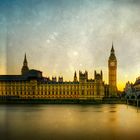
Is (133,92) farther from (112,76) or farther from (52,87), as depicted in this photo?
(112,76)

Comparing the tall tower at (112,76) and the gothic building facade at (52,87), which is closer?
the gothic building facade at (52,87)

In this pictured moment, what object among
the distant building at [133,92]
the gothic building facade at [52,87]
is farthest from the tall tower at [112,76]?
the distant building at [133,92]

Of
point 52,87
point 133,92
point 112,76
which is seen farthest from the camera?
point 112,76

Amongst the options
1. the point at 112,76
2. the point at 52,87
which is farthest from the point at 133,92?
the point at 112,76

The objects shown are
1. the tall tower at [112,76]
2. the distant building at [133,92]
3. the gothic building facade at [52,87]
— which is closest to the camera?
the distant building at [133,92]

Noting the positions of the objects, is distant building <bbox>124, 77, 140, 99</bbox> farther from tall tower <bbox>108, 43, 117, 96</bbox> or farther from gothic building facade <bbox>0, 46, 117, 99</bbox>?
tall tower <bbox>108, 43, 117, 96</bbox>

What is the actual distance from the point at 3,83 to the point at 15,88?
8.45ft

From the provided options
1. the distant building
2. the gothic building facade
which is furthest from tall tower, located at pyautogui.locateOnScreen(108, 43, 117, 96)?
the distant building

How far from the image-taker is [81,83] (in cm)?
6350

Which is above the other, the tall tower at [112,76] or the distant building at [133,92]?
the tall tower at [112,76]

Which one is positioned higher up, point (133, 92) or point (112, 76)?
point (112, 76)

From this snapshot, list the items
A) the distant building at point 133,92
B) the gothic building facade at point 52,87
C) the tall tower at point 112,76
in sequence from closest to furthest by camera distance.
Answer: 1. the distant building at point 133,92
2. the gothic building facade at point 52,87
3. the tall tower at point 112,76

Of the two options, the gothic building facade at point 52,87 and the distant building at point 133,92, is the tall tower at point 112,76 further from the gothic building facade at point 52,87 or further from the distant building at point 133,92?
the distant building at point 133,92

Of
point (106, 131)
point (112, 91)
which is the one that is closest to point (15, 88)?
point (112, 91)
